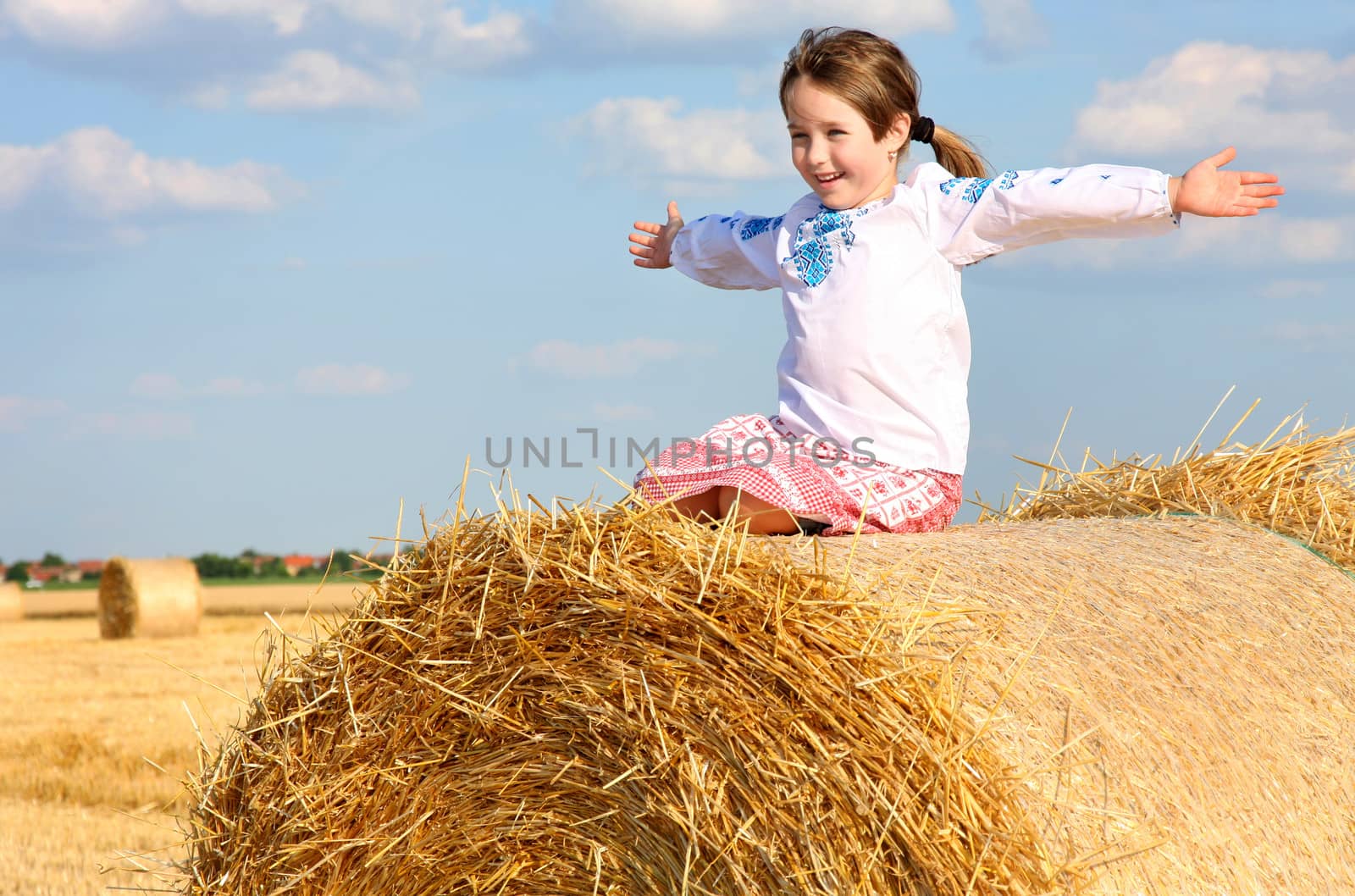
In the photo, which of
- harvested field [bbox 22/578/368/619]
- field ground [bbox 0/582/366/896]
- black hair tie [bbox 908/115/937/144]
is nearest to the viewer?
black hair tie [bbox 908/115/937/144]

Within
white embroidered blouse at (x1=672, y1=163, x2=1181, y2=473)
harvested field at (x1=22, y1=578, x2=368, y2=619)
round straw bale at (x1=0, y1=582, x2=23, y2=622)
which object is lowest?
harvested field at (x1=22, y1=578, x2=368, y2=619)

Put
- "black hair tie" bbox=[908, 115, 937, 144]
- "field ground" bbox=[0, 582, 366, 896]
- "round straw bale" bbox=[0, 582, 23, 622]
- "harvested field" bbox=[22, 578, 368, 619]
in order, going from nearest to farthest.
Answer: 1. "black hair tie" bbox=[908, 115, 937, 144]
2. "field ground" bbox=[0, 582, 366, 896]
3. "round straw bale" bbox=[0, 582, 23, 622]
4. "harvested field" bbox=[22, 578, 368, 619]

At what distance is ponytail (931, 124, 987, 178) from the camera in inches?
138

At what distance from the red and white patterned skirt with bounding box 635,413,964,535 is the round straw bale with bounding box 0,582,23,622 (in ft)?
51.2

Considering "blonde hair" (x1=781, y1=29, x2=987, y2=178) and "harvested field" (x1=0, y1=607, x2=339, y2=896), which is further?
"harvested field" (x1=0, y1=607, x2=339, y2=896)

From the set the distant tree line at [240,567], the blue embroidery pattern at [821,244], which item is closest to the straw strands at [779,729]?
the blue embroidery pattern at [821,244]

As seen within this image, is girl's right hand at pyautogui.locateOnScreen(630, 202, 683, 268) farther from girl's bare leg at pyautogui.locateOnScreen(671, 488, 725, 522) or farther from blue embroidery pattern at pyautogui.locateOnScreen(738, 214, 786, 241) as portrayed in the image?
girl's bare leg at pyautogui.locateOnScreen(671, 488, 725, 522)

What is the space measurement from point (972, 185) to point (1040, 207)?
0.63 ft

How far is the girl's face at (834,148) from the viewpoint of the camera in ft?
10.5

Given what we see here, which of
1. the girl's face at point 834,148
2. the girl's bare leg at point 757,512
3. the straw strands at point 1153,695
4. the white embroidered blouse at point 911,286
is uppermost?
the girl's face at point 834,148

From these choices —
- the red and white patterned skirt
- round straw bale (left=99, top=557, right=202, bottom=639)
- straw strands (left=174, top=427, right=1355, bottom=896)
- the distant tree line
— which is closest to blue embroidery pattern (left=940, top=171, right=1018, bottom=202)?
the red and white patterned skirt

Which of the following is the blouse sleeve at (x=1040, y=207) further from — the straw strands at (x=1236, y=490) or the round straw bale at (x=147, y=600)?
the round straw bale at (x=147, y=600)

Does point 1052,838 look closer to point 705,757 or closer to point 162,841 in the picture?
point 705,757

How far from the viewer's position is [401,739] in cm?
254
